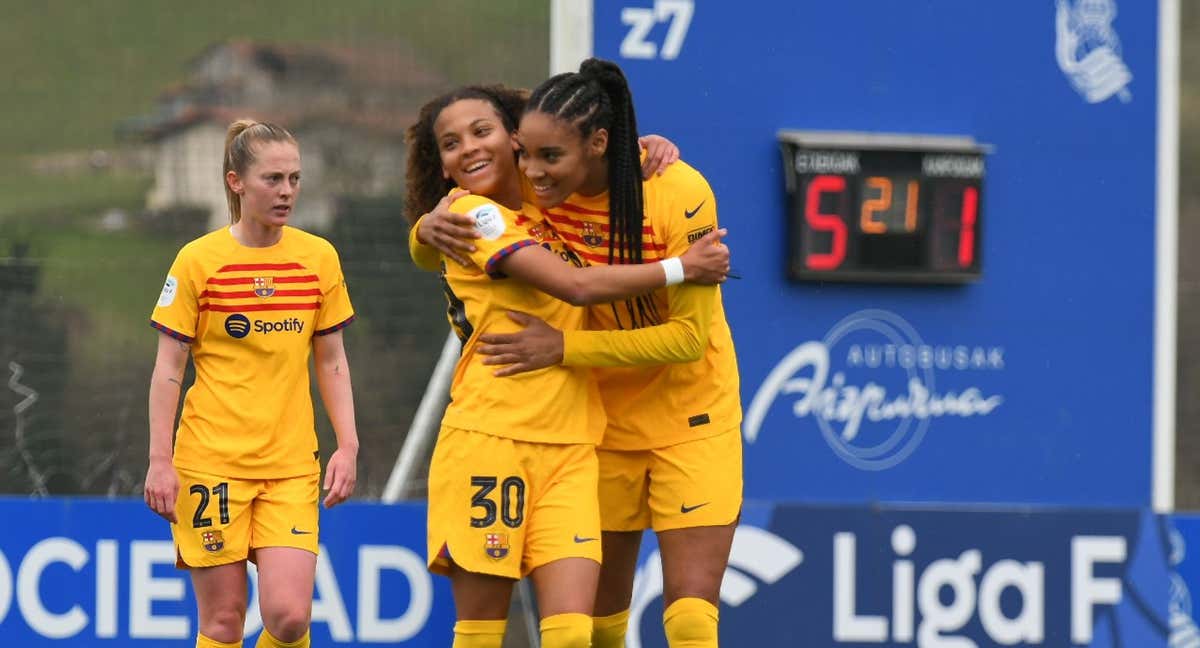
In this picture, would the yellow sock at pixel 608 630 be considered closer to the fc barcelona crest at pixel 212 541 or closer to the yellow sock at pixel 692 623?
the yellow sock at pixel 692 623

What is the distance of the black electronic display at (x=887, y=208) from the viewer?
6.73 metres

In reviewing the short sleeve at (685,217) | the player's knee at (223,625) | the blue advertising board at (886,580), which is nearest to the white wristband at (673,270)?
the short sleeve at (685,217)

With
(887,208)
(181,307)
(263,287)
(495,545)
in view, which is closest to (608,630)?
(495,545)

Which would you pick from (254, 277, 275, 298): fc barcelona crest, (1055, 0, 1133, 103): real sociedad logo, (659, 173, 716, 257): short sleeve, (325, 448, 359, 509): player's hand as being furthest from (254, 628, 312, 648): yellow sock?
(1055, 0, 1133, 103): real sociedad logo

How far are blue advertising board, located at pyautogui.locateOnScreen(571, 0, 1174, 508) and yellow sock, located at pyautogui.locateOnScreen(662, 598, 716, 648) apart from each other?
2.76 metres

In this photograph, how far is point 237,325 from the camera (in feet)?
13.6

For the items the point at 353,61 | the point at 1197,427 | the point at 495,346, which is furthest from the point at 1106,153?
the point at 495,346

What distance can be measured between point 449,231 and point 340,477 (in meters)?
0.70

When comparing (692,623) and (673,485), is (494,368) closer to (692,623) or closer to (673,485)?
(673,485)

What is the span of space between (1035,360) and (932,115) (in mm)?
975

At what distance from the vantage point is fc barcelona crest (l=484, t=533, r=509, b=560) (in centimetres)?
381

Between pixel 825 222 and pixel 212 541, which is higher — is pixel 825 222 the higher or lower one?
the higher one

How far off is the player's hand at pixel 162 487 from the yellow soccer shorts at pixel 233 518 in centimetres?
9

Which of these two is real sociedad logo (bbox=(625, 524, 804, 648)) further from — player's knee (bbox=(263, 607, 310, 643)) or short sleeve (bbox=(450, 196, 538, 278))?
short sleeve (bbox=(450, 196, 538, 278))
